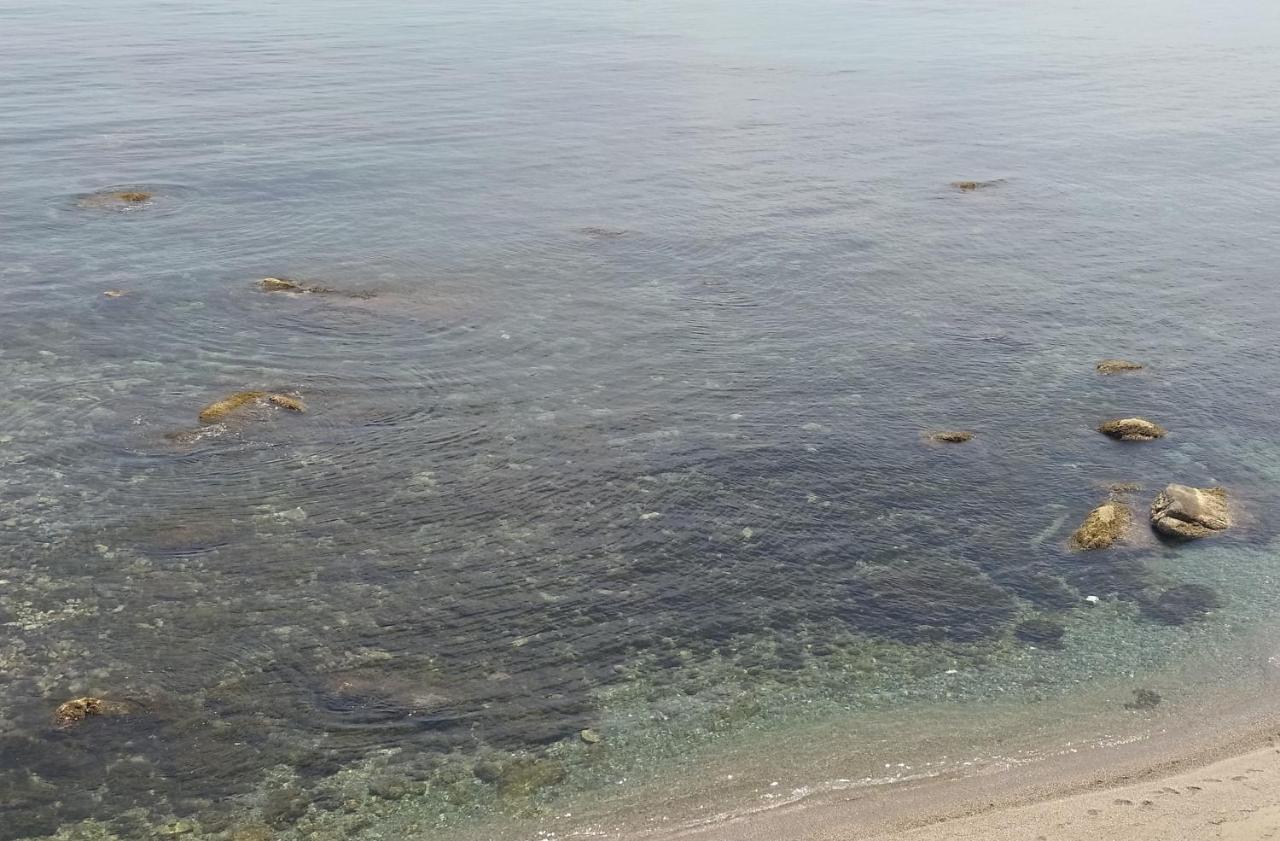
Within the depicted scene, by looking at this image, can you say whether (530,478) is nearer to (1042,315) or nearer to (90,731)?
(90,731)

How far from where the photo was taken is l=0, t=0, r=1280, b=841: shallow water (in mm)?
23078

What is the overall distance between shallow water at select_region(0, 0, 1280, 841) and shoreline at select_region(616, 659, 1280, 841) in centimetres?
222

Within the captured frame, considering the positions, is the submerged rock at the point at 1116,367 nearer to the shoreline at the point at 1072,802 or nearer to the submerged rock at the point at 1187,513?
the submerged rock at the point at 1187,513

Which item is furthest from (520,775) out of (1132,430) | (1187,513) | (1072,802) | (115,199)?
(115,199)

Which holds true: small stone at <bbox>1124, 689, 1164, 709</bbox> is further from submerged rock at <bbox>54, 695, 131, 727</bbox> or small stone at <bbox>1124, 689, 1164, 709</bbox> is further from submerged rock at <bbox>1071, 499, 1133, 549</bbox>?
submerged rock at <bbox>54, 695, 131, 727</bbox>

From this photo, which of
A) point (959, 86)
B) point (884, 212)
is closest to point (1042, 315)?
point (884, 212)

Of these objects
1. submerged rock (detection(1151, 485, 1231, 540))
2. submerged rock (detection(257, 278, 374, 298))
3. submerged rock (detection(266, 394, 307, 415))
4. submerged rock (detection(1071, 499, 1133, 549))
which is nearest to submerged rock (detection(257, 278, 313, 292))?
submerged rock (detection(257, 278, 374, 298))

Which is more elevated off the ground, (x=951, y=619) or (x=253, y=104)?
(x=253, y=104)

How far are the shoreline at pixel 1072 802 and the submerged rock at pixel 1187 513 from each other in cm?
726

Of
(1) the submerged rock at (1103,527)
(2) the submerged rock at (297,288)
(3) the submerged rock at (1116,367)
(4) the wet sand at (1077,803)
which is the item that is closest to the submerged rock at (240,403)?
(2) the submerged rock at (297,288)

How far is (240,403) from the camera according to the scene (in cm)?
3419

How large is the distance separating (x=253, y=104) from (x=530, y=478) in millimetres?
55642

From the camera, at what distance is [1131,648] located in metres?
25.2

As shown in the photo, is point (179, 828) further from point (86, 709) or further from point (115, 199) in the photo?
point (115, 199)
